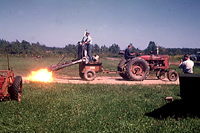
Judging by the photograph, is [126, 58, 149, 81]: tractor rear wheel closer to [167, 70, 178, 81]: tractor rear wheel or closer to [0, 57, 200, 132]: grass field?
[167, 70, 178, 81]: tractor rear wheel

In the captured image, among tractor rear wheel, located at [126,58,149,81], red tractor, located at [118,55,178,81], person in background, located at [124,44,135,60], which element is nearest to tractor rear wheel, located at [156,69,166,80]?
red tractor, located at [118,55,178,81]

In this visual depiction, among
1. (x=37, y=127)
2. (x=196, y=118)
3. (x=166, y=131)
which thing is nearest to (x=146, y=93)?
(x=196, y=118)

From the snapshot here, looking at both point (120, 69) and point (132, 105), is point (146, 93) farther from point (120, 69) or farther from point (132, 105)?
point (120, 69)

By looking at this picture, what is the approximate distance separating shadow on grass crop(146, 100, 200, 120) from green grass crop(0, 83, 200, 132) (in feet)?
0.28

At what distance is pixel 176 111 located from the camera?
595 centimetres

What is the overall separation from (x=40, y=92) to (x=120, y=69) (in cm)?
643

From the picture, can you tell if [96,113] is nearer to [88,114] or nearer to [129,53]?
[88,114]

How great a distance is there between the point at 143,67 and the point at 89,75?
3.66m

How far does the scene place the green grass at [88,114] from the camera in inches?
184

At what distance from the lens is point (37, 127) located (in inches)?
184

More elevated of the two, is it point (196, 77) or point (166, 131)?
point (196, 77)

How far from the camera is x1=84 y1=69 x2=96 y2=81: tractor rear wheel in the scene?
12406mm

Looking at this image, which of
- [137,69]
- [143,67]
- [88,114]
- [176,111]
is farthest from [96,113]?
[143,67]

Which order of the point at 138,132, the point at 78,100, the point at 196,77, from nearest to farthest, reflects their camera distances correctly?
the point at 138,132 < the point at 196,77 < the point at 78,100
